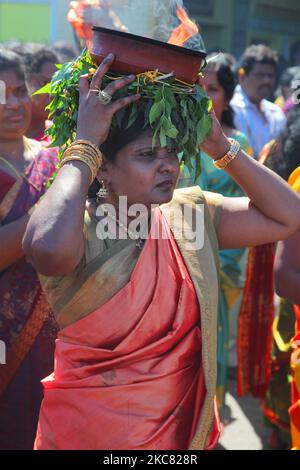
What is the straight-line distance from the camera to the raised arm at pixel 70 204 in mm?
2316

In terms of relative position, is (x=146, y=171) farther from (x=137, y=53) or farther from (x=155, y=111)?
(x=137, y=53)

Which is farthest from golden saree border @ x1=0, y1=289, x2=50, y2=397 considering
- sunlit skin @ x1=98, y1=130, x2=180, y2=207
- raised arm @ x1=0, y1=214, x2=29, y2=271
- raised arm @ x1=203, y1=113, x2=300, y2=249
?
sunlit skin @ x1=98, y1=130, x2=180, y2=207

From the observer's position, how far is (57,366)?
258 cm

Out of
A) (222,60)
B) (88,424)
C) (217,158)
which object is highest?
(222,60)

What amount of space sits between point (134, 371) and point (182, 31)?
3.65ft

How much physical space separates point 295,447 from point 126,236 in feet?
4.32

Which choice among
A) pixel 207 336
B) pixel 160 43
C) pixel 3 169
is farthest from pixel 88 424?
pixel 3 169

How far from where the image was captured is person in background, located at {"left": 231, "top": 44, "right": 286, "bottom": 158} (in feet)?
23.6

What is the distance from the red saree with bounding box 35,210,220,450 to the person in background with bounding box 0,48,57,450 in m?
1.18

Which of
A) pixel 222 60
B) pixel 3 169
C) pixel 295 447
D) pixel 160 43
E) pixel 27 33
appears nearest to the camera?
pixel 160 43

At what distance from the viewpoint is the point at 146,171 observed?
2.50 m

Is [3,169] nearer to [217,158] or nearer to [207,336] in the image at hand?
[217,158]

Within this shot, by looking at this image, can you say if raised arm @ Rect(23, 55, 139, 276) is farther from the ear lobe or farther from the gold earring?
the ear lobe

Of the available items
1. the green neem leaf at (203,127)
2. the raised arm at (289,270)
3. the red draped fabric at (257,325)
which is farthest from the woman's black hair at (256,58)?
the green neem leaf at (203,127)
